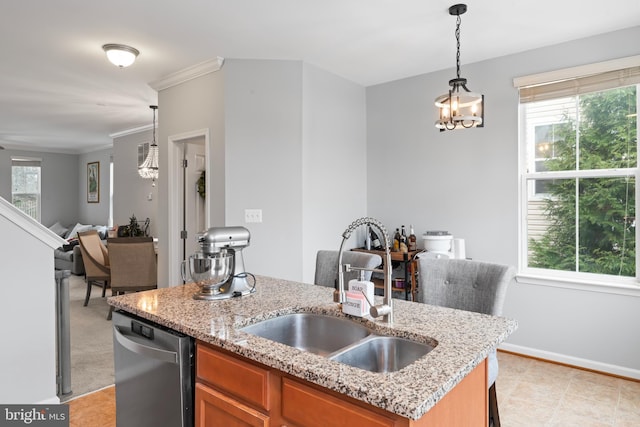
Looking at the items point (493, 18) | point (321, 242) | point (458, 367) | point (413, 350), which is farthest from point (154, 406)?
point (493, 18)

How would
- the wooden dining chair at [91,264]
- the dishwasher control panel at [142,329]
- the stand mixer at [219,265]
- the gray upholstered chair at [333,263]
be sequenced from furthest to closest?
the wooden dining chair at [91,264]
the gray upholstered chair at [333,263]
the stand mixer at [219,265]
the dishwasher control panel at [142,329]

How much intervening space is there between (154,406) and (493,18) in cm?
318

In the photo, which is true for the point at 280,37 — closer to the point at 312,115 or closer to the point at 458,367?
the point at 312,115

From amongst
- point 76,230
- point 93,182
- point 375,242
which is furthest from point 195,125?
point 93,182

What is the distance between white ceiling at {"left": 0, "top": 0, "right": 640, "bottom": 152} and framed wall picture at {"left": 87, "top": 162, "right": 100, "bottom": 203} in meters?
4.72

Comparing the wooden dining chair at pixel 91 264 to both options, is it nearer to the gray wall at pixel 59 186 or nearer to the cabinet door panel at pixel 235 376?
the cabinet door panel at pixel 235 376

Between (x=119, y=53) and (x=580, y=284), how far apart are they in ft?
13.8

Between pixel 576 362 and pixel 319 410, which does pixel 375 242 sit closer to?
pixel 576 362

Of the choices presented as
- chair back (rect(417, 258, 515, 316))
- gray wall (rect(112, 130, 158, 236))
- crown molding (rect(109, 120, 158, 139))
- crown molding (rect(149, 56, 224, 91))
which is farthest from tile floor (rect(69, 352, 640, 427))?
crown molding (rect(109, 120, 158, 139))

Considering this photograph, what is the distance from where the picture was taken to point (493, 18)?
2.94 metres

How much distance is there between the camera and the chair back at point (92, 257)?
16.8ft

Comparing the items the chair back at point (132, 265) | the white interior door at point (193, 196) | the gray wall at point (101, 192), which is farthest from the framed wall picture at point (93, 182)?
the white interior door at point (193, 196)

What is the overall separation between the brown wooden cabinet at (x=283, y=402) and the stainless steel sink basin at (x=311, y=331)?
210 millimetres

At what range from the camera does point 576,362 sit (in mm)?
3277
